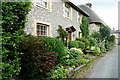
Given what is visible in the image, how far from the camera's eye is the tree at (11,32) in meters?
2.27

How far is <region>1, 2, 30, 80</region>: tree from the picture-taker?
7.43 ft

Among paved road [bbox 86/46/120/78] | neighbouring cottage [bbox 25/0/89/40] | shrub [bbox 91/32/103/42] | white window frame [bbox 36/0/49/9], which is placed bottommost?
paved road [bbox 86/46/120/78]

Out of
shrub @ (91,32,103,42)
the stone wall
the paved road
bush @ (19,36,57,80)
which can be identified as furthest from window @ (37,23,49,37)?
shrub @ (91,32,103,42)

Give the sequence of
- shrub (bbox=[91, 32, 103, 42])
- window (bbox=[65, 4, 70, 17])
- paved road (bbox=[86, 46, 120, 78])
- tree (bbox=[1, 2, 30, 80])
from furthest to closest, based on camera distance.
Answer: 1. shrub (bbox=[91, 32, 103, 42])
2. window (bbox=[65, 4, 70, 17])
3. paved road (bbox=[86, 46, 120, 78])
4. tree (bbox=[1, 2, 30, 80])

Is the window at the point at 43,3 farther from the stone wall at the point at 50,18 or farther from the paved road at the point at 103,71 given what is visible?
the paved road at the point at 103,71

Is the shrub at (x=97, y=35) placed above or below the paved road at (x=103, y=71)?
above

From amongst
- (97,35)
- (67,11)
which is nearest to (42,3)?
(67,11)

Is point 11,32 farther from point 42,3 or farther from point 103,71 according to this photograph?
point 42,3

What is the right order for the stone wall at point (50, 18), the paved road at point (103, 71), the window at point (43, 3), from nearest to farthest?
the paved road at point (103, 71), the stone wall at point (50, 18), the window at point (43, 3)

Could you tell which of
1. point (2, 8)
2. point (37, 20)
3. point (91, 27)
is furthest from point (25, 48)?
point (91, 27)

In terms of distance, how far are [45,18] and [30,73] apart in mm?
5321

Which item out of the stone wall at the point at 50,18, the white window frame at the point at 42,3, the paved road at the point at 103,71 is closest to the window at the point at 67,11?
the stone wall at the point at 50,18

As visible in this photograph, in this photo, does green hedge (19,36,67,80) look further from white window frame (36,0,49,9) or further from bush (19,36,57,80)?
white window frame (36,0,49,9)

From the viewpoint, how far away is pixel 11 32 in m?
2.49
